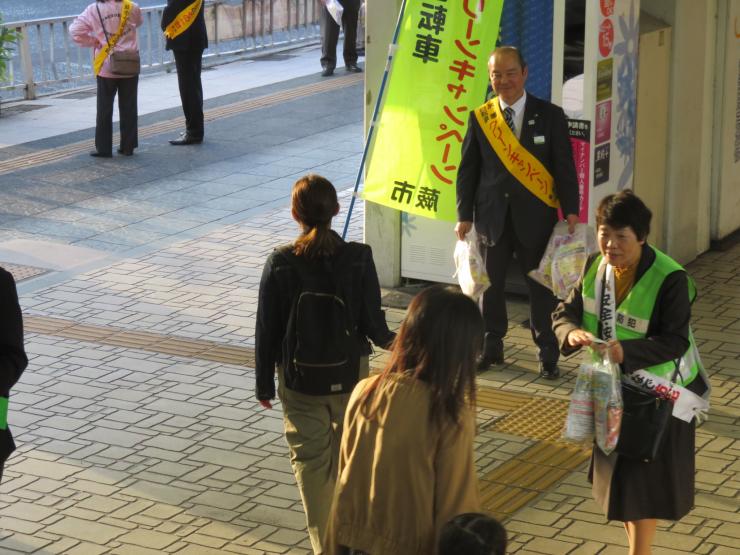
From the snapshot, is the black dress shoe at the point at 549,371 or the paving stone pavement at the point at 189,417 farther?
the black dress shoe at the point at 549,371

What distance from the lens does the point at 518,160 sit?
709 centimetres

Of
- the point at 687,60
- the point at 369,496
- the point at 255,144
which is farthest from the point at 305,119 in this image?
the point at 369,496

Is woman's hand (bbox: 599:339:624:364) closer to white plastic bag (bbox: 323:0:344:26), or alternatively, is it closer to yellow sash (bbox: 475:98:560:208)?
yellow sash (bbox: 475:98:560:208)

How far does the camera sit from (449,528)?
3041mm

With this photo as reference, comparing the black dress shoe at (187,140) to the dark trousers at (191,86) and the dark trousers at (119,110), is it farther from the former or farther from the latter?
the dark trousers at (119,110)

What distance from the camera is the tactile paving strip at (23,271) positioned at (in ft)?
31.1

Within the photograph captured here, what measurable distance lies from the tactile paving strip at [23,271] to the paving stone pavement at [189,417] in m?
0.11

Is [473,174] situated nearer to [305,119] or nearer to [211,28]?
[305,119]

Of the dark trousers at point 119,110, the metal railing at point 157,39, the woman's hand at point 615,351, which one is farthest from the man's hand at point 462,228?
the metal railing at point 157,39

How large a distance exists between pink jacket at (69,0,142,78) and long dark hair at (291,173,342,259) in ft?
29.3

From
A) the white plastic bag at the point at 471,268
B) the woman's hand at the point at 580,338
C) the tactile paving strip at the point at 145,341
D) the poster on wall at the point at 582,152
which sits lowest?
the tactile paving strip at the point at 145,341

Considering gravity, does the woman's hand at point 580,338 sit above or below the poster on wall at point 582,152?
below

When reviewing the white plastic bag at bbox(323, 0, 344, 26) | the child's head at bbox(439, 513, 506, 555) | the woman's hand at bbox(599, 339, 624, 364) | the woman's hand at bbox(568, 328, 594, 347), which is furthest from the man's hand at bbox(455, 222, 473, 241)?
the white plastic bag at bbox(323, 0, 344, 26)

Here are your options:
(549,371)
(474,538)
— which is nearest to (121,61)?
(549,371)
